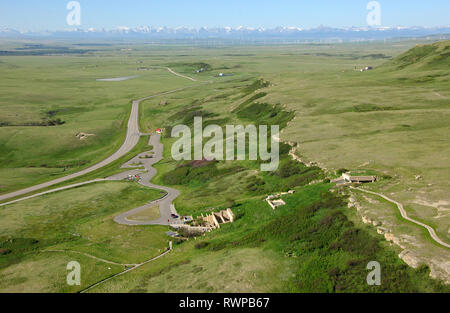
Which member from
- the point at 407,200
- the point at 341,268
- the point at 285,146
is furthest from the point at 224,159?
the point at 341,268

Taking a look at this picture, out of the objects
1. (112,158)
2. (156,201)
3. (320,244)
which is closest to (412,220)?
(320,244)

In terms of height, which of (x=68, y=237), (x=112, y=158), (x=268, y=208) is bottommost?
(x=68, y=237)

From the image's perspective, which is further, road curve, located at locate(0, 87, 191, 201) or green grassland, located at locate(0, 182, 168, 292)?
road curve, located at locate(0, 87, 191, 201)

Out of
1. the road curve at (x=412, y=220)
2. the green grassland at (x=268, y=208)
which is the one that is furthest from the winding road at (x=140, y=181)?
the road curve at (x=412, y=220)

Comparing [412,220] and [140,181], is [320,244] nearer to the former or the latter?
[412,220]

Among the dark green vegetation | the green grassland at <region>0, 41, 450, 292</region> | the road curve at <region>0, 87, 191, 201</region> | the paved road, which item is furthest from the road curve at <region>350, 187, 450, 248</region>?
the road curve at <region>0, 87, 191, 201</region>

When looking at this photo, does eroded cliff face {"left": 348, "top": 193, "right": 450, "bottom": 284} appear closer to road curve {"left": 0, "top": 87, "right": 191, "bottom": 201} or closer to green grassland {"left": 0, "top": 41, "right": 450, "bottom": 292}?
green grassland {"left": 0, "top": 41, "right": 450, "bottom": 292}

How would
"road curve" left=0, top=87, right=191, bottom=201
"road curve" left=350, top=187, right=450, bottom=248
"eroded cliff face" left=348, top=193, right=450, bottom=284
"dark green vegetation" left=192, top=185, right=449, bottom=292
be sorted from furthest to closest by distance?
"road curve" left=0, top=87, right=191, bottom=201 < "road curve" left=350, top=187, right=450, bottom=248 < "dark green vegetation" left=192, top=185, right=449, bottom=292 < "eroded cliff face" left=348, top=193, right=450, bottom=284

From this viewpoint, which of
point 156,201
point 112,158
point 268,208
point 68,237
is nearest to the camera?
point 268,208

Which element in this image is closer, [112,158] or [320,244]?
[320,244]

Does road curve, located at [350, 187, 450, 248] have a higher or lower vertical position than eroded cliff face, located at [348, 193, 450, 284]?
higher

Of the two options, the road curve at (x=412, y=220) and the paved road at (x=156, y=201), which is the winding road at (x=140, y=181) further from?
the road curve at (x=412, y=220)
